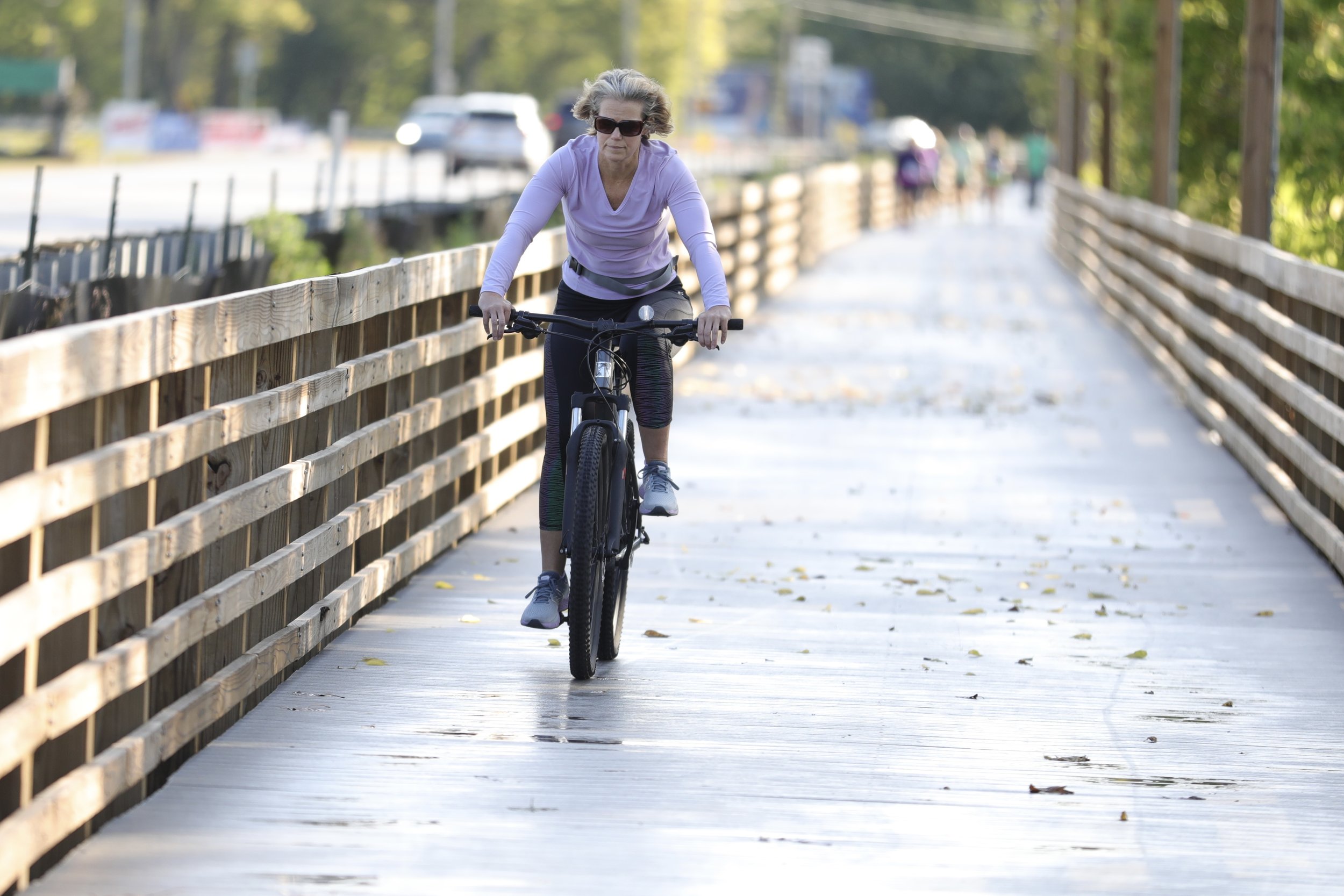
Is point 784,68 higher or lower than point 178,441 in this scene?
higher

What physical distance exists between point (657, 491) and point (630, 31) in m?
98.8

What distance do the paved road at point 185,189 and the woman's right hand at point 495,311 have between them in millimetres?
12301

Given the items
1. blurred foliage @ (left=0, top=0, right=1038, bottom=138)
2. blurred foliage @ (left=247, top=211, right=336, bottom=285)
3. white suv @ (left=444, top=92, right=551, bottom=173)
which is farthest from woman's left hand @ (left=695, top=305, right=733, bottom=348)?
blurred foliage @ (left=0, top=0, right=1038, bottom=138)

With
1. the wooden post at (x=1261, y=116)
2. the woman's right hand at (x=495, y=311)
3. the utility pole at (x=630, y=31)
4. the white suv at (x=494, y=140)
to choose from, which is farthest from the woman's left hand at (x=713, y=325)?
the utility pole at (x=630, y=31)

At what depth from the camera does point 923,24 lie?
399 feet

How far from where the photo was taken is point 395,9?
4043 inches

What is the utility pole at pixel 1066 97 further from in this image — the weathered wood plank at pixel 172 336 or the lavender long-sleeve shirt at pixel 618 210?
the lavender long-sleeve shirt at pixel 618 210

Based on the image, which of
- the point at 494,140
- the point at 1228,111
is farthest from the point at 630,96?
the point at 494,140

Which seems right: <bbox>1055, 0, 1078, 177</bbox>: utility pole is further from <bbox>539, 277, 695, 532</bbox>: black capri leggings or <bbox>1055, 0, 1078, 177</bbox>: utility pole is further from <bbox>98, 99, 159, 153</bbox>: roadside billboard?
<bbox>539, 277, 695, 532</bbox>: black capri leggings

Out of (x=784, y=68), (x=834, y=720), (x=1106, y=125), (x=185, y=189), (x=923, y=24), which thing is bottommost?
(x=834, y=720)

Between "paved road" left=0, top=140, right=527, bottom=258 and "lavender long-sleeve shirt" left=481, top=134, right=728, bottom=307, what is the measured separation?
12.1m

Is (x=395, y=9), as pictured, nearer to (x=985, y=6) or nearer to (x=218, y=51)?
(x=218, y=51)

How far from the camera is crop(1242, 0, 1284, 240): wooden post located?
14.5 meters

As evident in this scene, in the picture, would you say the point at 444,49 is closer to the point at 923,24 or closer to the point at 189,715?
the point at 923,24
